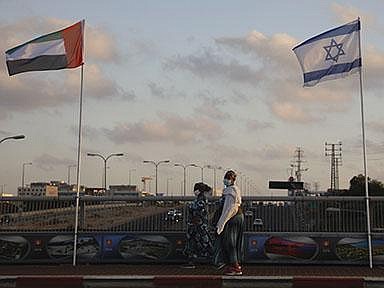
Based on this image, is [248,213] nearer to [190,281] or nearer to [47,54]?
[190,281]

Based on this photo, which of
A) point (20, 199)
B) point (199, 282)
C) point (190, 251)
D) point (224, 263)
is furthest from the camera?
point (20, 199)

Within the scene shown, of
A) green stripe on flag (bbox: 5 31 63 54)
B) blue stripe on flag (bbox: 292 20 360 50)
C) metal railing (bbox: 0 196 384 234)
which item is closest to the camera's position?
metal railing (bbox: 0 196 384 234)

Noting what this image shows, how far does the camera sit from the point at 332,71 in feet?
42.7

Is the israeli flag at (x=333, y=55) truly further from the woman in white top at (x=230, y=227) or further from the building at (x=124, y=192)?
the building at (x=124, y=192)

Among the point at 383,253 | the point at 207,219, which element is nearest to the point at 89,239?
the point at 207,219

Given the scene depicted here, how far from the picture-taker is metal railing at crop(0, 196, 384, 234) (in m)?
12.7

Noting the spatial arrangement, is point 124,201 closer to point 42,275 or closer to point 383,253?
point 42,275

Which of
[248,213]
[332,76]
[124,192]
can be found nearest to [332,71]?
[332,76]

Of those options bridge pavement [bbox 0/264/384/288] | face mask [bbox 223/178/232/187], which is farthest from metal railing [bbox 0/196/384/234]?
face mask [bbox 223/178/232/187]

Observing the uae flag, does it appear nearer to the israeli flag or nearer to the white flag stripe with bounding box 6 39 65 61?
the white flag stripe with bounding box 6 39 65 61

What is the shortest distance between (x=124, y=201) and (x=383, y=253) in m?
5.68

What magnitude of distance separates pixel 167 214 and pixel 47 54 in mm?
4572

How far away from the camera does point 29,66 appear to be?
1350 cm

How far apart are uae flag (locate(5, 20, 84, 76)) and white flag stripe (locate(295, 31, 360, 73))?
16.8 ft
